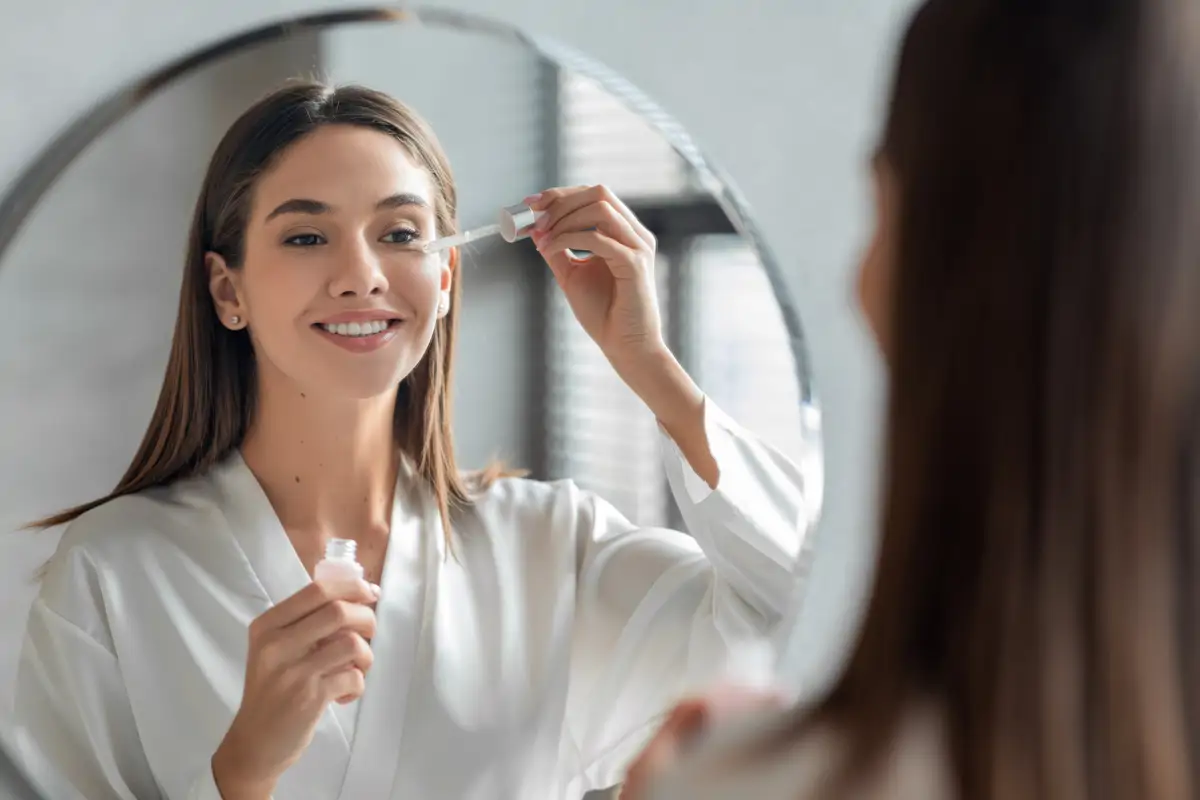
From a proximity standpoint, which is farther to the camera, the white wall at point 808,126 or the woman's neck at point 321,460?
the white wall at point 808,126

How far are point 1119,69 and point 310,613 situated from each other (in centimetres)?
45

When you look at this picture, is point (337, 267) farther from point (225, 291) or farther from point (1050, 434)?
point (1050, 434)

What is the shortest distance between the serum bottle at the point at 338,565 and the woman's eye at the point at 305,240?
0.15 metres

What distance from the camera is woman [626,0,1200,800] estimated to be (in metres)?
0.44

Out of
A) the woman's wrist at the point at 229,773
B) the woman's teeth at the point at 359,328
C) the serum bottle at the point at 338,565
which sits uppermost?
the woman's teeth at the point at 359,328

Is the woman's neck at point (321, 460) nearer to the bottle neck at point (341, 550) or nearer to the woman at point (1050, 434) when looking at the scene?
the bottle neck at point (341, 550)

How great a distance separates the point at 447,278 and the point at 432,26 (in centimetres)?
14

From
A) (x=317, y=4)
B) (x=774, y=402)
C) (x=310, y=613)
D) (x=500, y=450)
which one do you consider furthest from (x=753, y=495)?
(x=317, y=4)

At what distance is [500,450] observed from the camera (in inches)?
27.1

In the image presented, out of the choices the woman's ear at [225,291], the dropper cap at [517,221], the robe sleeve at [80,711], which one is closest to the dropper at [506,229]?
the dropper cap at [517,221]

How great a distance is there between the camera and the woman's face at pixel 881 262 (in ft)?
1.64

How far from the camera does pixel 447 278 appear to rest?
660mm

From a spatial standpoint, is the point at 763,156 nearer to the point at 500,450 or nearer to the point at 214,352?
the point at 500,450

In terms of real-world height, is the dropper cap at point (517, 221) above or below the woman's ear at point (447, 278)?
above
